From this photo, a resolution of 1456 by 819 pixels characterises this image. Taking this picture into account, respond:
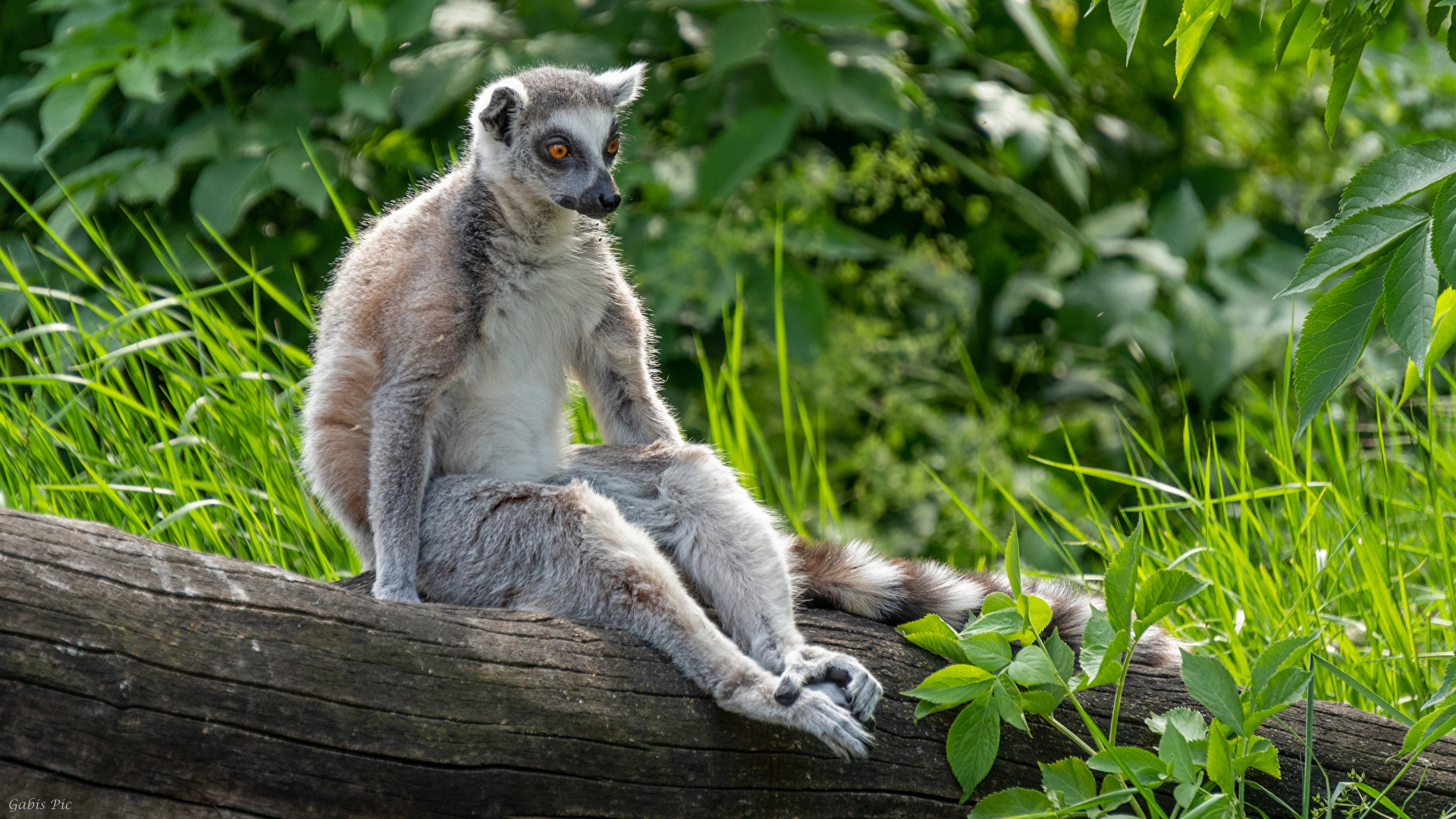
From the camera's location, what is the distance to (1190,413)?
5082mm

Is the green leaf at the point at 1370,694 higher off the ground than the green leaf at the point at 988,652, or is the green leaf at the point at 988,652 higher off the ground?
the green leaf at the point at 988,652

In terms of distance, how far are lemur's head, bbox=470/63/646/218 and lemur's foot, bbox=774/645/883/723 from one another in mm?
1236

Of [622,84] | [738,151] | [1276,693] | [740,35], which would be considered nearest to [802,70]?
[740,35]

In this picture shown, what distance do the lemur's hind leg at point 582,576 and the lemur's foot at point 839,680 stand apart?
34 millimetres

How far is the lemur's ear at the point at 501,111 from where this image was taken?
A: 9.43ft

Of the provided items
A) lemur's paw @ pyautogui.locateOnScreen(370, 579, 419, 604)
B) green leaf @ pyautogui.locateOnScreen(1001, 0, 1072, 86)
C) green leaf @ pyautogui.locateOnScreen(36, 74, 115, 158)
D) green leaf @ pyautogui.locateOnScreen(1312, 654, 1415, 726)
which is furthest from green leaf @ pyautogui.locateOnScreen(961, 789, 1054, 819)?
green leaf @ pyautogui.locateOnScreen(1001, 0, 1072, 86)

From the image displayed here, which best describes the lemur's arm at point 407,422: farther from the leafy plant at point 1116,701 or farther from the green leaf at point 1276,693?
the green leaf at point 1276,693

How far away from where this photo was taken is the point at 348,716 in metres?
1.83

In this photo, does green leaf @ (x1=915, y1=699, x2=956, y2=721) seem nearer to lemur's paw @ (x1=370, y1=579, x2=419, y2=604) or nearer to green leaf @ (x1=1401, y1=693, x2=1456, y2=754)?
green leaf @ (x1=1401, y1=693, x2=1456, y2=754)

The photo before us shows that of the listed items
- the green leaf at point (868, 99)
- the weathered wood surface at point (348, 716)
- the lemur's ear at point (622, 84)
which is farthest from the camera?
the green leaf at point (868, 99)

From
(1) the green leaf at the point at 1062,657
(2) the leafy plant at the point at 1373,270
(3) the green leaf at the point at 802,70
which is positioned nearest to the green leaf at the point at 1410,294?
(2) the leafy plant at the point at 1373,270

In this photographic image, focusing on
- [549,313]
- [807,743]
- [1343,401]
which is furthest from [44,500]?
[1343,401]

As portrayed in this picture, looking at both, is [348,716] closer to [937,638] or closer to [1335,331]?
[937,638]

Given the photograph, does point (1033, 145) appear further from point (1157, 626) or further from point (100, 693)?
point (100, 693)
